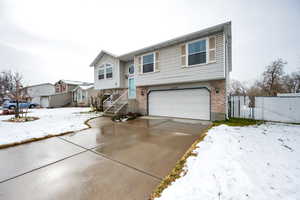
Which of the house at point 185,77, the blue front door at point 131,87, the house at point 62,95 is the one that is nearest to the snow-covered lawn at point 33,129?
the house at point 185,77

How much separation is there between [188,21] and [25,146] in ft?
49.6

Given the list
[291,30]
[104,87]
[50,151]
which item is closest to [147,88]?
[104,87]

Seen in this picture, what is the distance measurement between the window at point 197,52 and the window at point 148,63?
9.92 feet

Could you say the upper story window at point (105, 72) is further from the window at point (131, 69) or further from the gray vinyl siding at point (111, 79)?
the window at point (131, 69)

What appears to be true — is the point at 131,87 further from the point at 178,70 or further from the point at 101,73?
the point at 178,70

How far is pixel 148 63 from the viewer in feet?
31.8

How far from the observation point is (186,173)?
2289mm

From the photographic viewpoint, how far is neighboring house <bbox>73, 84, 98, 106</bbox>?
64.7ft

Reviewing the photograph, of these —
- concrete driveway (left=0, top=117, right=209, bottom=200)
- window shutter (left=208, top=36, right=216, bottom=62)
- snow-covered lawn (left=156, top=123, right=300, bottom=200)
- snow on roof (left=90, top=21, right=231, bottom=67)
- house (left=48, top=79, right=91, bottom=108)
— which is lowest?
concrete driveway (left=0, top=117, right=209, bottom=200)

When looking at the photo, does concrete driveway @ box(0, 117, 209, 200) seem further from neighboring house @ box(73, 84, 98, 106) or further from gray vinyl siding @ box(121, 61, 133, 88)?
neighboring house @ box(73, 84, 98, 106)

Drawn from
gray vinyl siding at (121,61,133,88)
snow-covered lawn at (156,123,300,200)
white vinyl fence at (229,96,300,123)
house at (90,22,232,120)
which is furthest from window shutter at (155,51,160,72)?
snow-covered lawn at (156,123,300,200)

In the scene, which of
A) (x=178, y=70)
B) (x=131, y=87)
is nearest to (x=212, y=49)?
(x=178, y=70)

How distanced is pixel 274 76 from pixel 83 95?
100ft

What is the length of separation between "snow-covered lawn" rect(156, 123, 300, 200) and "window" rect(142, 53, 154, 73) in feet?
24.4
